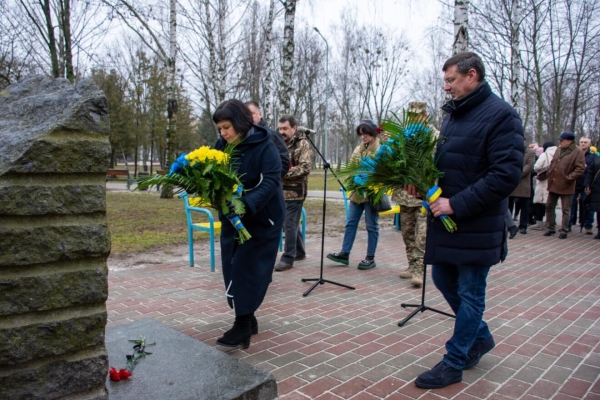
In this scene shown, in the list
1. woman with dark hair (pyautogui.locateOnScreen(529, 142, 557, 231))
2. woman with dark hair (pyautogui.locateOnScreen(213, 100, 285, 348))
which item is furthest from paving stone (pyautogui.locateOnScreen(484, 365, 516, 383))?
woman with dark hair (pyautogui.locateOnScreen(529, 142, 557, 231))

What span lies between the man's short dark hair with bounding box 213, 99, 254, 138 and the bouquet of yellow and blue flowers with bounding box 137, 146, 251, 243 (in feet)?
1.14

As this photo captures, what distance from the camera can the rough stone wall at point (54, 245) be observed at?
192 centimetres

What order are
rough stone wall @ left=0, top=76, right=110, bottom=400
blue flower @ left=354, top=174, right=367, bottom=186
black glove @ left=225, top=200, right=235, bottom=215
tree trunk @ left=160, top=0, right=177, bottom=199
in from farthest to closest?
tree trunk @ left=160, top=0, right=177, bottom=199, blue flower @ left=354, top=174, right=367, bottom=186, black glove @ left=225, top=200, right=235, bottom=215, rough stone wall @ left=0, top=76, right=110, bottom=400

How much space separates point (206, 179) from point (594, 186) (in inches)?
357

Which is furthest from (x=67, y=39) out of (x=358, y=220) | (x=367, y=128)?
(x=358, y=220)

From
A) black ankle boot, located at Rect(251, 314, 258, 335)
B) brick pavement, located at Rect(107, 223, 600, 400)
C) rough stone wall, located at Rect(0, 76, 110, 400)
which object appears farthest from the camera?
black ankle boot, located at Rect(251, 314, 258, 335)

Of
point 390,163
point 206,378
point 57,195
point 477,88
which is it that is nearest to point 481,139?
point 477,88

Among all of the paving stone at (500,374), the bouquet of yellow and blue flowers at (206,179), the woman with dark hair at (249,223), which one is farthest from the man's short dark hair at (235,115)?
the paving stone at (500,374)

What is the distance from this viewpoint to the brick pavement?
124 inches

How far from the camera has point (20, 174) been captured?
1.91m

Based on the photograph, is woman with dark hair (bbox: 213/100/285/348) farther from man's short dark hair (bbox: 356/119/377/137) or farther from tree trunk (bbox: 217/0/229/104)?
tree trunk (bbox: 217/0/229/104)

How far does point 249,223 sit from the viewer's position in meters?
3.71

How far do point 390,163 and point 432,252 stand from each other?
673 millimetres

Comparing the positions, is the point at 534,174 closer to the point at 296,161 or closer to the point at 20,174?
the point at 296,161
